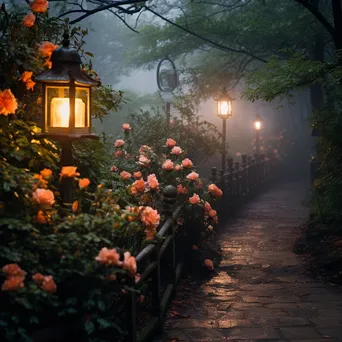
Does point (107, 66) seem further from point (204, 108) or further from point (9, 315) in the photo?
point (9, 315)

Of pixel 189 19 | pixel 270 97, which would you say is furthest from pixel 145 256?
pixel 189 19

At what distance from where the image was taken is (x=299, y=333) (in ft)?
17.1

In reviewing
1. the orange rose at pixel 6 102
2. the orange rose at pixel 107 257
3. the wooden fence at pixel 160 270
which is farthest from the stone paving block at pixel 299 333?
the orange rose at pixel 6 102

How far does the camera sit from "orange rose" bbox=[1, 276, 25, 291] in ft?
10.2

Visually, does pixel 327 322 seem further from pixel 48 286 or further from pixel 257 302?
pixel 48 286

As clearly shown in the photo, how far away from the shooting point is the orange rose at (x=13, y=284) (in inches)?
123

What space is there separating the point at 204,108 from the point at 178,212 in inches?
2148

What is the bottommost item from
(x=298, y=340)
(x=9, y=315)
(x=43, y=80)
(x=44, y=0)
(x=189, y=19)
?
(x=298, y=340)

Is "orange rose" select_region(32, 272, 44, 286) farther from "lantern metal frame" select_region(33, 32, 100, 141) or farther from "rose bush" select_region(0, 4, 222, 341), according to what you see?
"lantern metal frame" select_region(33, 32, 100, 141)

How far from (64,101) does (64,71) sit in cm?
25

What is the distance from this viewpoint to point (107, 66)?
140 ft

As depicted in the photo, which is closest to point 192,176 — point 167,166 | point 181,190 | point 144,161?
point 181,190

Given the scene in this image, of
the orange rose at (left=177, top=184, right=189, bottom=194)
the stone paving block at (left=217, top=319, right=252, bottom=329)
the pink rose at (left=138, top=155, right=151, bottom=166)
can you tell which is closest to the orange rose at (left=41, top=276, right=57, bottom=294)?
the stone paving block at (left=217, top=319, right=252, bottom=329)

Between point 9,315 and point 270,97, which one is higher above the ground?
point 270,97
